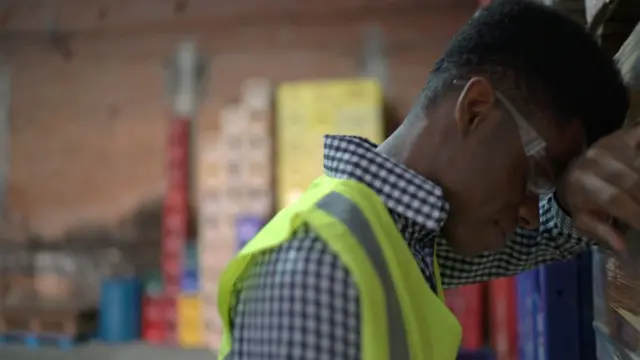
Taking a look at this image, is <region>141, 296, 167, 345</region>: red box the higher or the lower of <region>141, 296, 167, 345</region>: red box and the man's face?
the lower

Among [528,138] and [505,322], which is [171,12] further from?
[528,138]

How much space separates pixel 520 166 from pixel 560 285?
382 mm

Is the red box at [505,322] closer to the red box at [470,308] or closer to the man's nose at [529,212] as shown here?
the red box at [470,308]

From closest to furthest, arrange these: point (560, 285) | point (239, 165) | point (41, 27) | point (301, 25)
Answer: point (560, 285)
point (239, 165)
point (301, 25)
point (41, 27)

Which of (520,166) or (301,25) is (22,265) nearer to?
(301,25)

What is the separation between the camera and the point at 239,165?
8.63ft

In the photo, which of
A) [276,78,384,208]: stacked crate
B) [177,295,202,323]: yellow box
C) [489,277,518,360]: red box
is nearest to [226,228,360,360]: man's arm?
[489,277,518,360]: red box

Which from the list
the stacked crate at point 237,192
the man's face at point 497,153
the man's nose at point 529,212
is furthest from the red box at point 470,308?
the man's face at point 497,153

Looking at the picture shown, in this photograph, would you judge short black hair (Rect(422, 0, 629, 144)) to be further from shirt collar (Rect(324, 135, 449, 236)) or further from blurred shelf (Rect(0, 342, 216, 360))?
blurred shelf (Rect(0, 342, 216, 360))

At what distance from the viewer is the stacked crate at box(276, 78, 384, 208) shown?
2566mm

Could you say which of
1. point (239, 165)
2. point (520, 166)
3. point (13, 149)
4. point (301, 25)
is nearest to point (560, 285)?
point (520, 166)

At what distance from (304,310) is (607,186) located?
0.90ft

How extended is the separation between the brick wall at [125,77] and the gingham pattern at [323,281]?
210cm

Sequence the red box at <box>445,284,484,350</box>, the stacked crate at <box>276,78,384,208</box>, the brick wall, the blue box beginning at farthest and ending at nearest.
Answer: the brick wall, the stacked crate at <box>276,78,384,208</box>, the red box at <box>445,284,484,350</box>, the blue box
